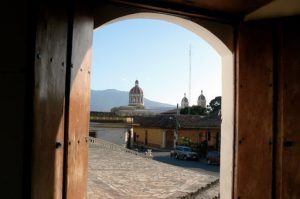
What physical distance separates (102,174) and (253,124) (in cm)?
1020

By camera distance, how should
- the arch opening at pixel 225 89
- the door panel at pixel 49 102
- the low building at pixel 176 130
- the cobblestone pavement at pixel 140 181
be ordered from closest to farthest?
the door panel at pixel 49 102 < the arch opening at pixel 225 89 < the cobblestone pavement at pixel 140 181 < the low building at pixel 176 130

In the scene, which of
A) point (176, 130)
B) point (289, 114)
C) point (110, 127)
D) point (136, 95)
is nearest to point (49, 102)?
point (289, 114)

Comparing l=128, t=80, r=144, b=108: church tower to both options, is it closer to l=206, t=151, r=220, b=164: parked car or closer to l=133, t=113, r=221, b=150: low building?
l=133, t=113, r=221, b=150: low building

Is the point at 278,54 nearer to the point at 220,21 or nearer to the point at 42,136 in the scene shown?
the point at 220,21

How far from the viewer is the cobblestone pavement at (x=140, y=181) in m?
→ 9.79

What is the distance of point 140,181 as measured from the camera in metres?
11.9

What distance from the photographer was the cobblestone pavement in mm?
9789

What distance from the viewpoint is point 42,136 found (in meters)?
2.03

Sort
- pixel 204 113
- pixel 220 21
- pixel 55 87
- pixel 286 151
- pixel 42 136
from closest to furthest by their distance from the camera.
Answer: pixel 42 136 → pixel 55 87 → pixel 286 151 → pixel 220 21 → pixel 204 113

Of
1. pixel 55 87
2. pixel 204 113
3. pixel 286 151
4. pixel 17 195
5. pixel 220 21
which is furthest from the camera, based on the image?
pixel 204 113

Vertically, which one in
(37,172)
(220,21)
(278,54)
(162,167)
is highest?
(220,21)

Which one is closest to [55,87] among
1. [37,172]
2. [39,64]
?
[39,64]

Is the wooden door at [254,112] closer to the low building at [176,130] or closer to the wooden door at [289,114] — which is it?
the wooden door at [289,114]

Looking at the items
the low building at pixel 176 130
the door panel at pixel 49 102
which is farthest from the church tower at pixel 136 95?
the door panel at pixel 49 102
